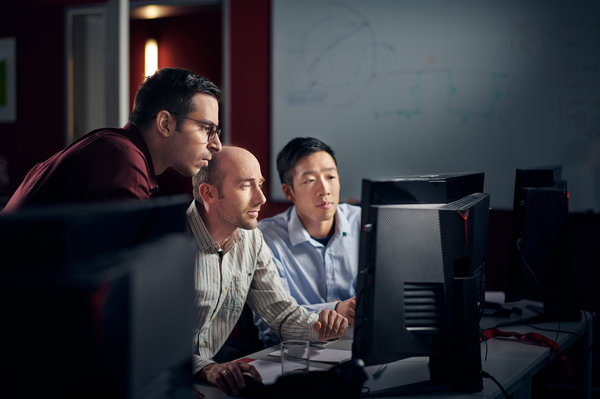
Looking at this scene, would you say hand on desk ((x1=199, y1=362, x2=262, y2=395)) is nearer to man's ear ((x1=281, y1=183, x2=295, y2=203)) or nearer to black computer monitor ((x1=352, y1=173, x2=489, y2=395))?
black computer monitor ((x1=352, y1=173, x2=489, y2=395))

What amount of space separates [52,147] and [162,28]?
124cm

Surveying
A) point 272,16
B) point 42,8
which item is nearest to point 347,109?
point 272,16

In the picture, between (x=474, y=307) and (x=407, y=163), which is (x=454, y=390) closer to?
(x=474, y=307)

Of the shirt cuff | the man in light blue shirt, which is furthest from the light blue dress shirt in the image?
the shirt cuff

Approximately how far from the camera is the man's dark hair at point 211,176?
172 centimetres

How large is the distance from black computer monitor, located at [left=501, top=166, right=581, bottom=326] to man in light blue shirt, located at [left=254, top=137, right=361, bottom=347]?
26.1 inches

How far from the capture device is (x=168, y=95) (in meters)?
1.78

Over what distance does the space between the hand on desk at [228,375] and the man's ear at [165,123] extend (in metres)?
0.87

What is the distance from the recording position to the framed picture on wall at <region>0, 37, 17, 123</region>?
374cm

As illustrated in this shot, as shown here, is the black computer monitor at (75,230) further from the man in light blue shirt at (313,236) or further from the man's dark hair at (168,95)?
the man in light blue shirt at (313,236)

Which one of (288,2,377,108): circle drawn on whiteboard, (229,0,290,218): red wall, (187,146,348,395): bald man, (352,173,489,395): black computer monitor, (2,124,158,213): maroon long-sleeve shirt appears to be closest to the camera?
(352,173,489,395): black computer monitor

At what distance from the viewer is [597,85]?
262 centimetres

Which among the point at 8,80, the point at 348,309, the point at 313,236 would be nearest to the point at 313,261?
the point at 313,236

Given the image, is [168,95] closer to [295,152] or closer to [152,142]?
[152,142]
